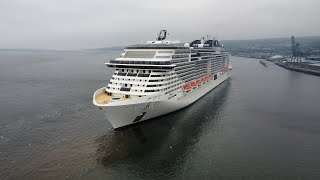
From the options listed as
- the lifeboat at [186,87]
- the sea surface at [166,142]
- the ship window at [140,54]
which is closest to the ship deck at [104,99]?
the sea surface at [166,142]

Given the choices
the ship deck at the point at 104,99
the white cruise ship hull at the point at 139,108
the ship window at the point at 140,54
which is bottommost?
the white cruise ship hull at the point at 139,108

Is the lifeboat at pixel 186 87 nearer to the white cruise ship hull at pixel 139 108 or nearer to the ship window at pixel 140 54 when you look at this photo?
the white cruise ship hull at pixel 139 108

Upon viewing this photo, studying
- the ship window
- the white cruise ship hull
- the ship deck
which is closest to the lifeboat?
the white cruise ship hull

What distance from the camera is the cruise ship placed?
34.0 metres

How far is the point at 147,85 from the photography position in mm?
36844

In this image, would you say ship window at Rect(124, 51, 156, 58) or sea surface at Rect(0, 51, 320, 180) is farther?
ship window at Rect(124, 51, 156, 58)

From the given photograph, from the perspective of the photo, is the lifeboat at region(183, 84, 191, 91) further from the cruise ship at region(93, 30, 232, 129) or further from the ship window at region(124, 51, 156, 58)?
the ship window at region(124, 51, 156, 58)

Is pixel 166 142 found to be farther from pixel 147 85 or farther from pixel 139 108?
pixel 147 85

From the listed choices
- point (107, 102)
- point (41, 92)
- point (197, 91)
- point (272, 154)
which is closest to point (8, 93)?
point (41, 92)

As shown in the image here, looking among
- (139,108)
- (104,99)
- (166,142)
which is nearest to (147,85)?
(139,108)

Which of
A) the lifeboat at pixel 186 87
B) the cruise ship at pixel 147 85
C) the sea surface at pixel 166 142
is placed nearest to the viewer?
the sea surface at pixel 166 142

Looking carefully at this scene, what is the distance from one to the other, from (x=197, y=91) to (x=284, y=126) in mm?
18461

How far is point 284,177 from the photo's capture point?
25312 millimetres

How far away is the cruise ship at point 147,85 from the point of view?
33969 mm
